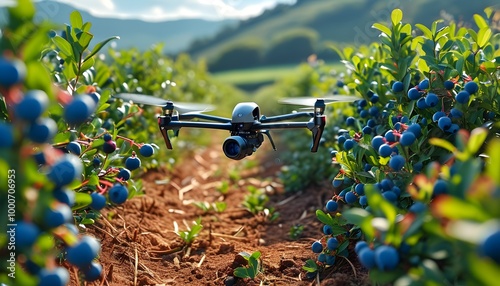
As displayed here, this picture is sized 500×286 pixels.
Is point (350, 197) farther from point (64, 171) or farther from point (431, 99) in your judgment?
point (64, 171)

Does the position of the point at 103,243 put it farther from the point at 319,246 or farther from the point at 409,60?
the point at 409,60

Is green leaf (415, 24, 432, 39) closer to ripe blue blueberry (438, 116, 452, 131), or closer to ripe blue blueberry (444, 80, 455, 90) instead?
ripe blue blueberry (444, 80, 455, 90)

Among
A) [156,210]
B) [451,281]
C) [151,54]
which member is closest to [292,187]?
[156,210]

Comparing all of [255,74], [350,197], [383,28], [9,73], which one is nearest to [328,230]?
[350,197]

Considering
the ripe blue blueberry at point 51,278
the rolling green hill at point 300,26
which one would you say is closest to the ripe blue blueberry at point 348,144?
the ripe blue blueberry at point 51,278

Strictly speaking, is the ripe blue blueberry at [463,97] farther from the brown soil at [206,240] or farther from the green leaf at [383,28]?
the brown soil at [206,240]

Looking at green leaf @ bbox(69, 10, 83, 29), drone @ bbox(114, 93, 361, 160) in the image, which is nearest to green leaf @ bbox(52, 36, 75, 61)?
green leaf @ bbox(69, 10, 83, 29)
